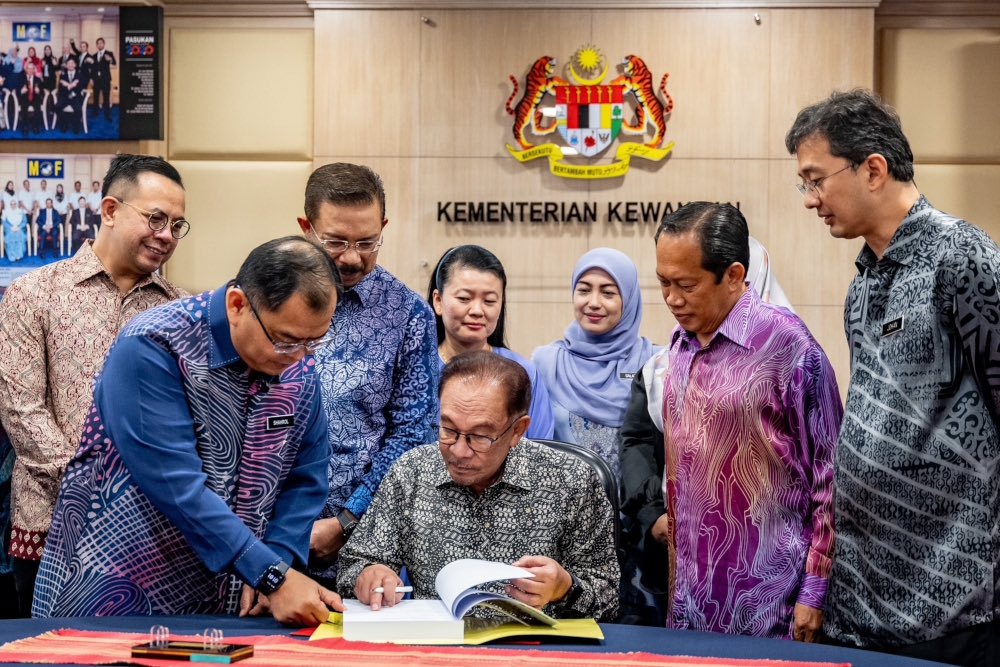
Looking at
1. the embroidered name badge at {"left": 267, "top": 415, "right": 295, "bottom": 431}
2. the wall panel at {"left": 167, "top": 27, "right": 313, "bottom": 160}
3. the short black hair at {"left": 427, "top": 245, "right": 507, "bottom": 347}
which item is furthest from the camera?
the wall panel at {"left": 167, "top": 27, "right": 313, "bottom": 160}

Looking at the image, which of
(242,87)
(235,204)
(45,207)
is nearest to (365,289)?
(235,204)

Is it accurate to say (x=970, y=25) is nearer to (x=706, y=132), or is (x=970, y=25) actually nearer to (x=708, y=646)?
(x=706, y=132)

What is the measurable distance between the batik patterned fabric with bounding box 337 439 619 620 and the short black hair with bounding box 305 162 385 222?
0.70 metres

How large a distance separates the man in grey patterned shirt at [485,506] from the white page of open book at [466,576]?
212 mm

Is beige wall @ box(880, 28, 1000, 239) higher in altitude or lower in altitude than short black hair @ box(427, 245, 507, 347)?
higher

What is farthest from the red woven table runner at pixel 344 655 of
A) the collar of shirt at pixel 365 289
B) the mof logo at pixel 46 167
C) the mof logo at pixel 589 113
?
the mof logo at pixel 46 167

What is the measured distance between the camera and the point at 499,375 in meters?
2.22

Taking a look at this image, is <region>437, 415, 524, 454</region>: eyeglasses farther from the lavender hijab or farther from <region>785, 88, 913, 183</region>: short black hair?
the lavender hijab

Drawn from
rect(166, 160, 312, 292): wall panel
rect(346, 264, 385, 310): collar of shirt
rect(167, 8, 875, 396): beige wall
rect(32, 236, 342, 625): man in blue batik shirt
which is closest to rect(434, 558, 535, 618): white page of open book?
rect(32, 236, 342, 625): man in blue batik shirt

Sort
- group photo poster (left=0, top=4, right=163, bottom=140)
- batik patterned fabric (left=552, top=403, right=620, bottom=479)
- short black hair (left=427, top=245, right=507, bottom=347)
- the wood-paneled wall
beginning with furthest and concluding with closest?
1. group photo poster (left=0, top=4, right=163, bottom=140)
2. the wood-paneled wall
3. batik patterned fabric (left=552, top=403, right=620, bottom=479)
4. short black hair (left=427, top=245, right=507, bottom=347)

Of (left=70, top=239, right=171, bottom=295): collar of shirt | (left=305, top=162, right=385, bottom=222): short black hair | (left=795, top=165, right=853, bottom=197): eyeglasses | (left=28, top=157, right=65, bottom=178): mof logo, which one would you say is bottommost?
(left=70, top=239, right=171, bottom=295): collar of shirt

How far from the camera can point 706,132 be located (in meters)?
5.38

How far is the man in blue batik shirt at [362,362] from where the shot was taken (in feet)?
8.32

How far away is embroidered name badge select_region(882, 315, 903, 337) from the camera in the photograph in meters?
1.90
